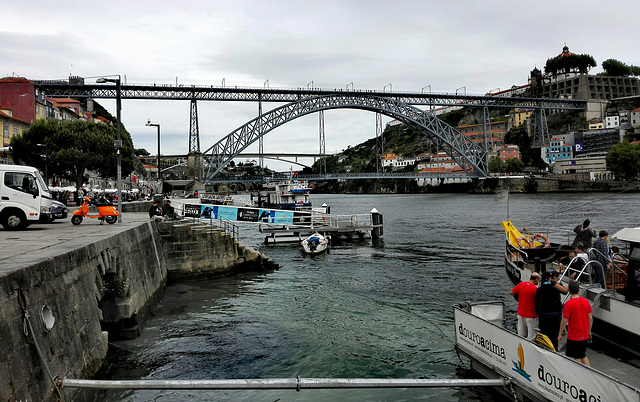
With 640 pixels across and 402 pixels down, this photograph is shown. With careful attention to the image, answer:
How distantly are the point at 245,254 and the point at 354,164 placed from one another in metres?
155

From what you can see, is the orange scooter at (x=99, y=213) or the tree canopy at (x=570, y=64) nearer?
the orange scooter at (x=99, y=213)

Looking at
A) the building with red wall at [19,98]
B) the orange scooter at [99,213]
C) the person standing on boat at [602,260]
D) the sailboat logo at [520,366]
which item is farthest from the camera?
the building with red wall at [19,98]

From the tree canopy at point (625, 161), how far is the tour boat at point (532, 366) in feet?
269

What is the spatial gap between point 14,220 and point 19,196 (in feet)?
→ 2.21

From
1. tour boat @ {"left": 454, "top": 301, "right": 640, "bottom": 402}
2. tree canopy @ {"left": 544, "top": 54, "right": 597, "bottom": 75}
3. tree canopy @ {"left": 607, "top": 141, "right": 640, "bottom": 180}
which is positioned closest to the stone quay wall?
tour boat @ {"left": 454, "top": 301, "right": 640, "bottom": 402}

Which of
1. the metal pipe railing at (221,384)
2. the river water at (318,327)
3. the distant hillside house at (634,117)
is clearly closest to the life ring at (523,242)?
the river water at (318,327)

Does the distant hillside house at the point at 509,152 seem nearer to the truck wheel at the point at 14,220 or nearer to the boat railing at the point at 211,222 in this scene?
the boat railing at the point at 211,222

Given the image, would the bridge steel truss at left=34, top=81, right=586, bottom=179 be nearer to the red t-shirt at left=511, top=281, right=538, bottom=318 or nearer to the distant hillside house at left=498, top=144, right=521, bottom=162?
the distant hillside house at left=498, top=144, right=521, bottom=162

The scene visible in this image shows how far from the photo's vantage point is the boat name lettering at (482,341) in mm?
7086

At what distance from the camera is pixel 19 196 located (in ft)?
41.5

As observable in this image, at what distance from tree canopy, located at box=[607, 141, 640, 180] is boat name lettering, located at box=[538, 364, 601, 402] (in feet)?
275

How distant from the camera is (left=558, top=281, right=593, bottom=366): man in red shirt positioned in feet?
20.0

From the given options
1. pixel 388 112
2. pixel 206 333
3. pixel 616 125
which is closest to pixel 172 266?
pixel 206 333

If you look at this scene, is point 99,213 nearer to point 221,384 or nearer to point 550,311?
point 221,384
